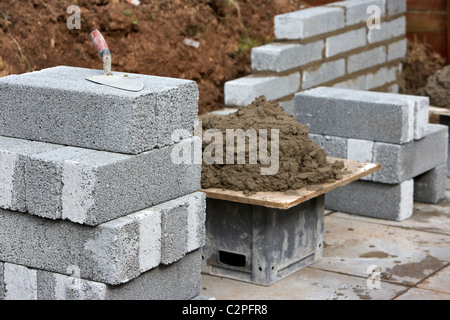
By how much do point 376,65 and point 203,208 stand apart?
556cm

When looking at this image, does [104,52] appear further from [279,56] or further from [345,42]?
[345,42]

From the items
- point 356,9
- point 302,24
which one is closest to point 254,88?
point 302,24

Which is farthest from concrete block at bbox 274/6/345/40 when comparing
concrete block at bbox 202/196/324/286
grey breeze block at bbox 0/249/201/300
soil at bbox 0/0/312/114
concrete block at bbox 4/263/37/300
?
concrete block at bbox 4/263/37/300

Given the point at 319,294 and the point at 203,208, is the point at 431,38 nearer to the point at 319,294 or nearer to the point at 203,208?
the point at 319,294

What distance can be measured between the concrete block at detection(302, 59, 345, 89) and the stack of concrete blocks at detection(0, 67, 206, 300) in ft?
13.0

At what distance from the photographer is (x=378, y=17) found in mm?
9531

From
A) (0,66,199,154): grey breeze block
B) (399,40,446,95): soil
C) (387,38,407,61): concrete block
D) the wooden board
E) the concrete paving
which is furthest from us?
(399,40,446,95): soil

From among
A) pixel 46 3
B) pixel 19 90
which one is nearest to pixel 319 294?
pixel 19 90

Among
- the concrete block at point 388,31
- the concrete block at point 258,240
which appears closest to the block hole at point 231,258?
the concrete block at point 258,240

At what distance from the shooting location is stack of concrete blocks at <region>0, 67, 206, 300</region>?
412 centimetres

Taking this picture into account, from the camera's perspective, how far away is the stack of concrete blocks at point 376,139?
6.71m

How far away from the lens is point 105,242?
4121mm

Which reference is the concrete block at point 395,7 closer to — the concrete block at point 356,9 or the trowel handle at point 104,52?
the concrete block at point 356,9

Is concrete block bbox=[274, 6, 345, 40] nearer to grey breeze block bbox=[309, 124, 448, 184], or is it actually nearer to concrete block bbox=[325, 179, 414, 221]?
grey breeze block bbox=[309, 124, 448, 184]
